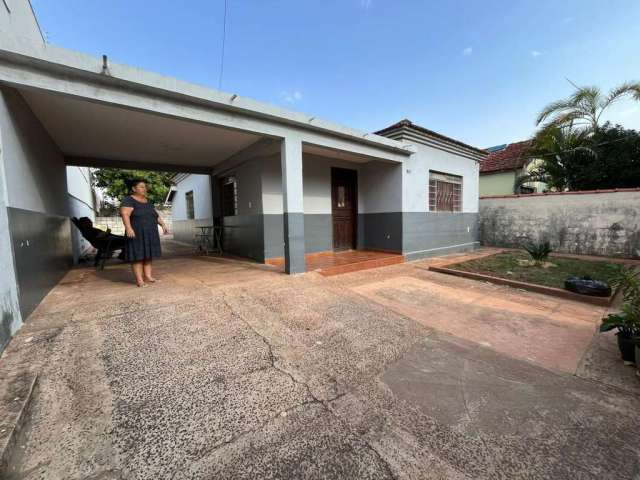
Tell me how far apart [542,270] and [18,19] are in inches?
369

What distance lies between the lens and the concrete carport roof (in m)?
2.79

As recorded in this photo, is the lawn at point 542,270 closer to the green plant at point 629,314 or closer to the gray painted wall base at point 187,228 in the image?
the green plant at point 629,314

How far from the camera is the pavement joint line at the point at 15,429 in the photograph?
1.20 meters

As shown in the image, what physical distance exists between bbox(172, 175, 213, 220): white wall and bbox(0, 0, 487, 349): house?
11cm

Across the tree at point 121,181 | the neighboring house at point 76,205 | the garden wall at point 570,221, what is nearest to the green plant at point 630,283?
the garden wall at point 570,221

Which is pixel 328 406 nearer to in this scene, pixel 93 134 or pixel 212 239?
pixel 93 134

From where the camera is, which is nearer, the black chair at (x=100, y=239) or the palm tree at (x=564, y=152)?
the black chair at (x=100, y=239)

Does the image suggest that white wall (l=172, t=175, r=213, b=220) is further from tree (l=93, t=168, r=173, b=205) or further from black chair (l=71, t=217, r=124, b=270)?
tree (l=93, t=168, r=173, b=205)

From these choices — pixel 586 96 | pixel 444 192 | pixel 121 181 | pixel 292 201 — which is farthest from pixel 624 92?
pixel 121 181

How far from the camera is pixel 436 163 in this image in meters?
7.54

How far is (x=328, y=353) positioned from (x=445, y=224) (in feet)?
23.3

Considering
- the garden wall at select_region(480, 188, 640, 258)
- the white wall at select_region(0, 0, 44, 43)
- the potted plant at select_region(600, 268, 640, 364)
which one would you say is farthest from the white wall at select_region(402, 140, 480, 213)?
the white wall at select_region(0, 0, 44, 43)

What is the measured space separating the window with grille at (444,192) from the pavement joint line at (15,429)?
318 inches

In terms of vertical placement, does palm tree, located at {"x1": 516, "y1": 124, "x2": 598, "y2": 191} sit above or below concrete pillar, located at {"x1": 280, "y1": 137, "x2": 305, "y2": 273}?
above
